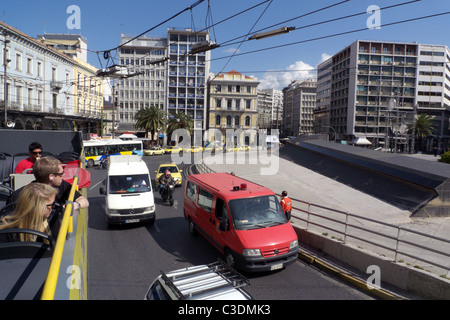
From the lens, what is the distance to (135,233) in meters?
10.5

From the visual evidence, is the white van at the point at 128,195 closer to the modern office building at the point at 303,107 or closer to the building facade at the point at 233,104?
the building facade at the point at 233,104

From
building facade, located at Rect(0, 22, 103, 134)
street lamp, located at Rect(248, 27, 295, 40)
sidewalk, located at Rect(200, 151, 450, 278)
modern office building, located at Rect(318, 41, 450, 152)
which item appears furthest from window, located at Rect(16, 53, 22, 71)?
modern office building, located at Rect(318, 41, 450, 152)

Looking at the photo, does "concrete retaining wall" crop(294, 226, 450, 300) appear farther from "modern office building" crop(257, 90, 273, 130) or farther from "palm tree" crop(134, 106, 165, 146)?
"modern office building" crop(257, 90, 273, 130)

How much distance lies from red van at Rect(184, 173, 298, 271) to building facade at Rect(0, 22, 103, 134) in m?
29.5

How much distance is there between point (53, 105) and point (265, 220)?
45.0m

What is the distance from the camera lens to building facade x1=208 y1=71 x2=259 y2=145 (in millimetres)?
73750

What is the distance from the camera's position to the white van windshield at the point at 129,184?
1138 cm

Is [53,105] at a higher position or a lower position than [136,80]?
A: lower

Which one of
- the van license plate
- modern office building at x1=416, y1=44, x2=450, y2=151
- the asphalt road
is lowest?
the asphalt road

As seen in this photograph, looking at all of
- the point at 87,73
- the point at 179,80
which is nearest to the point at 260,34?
the point at 87,73

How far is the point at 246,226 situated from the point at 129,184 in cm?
601

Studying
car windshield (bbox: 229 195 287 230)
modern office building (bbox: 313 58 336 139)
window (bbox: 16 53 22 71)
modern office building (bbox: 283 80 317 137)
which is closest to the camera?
car windshield (bbox: 229 195 287 230)

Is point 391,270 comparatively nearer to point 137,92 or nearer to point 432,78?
point 137,92

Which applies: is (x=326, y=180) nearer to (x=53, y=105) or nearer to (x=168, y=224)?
(x=168, y=224)
